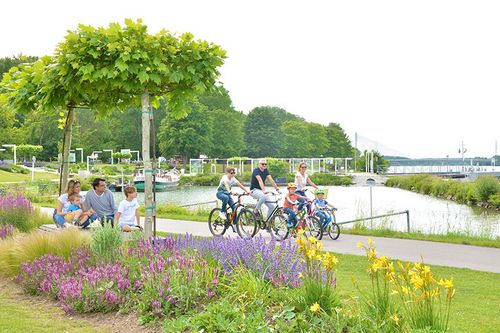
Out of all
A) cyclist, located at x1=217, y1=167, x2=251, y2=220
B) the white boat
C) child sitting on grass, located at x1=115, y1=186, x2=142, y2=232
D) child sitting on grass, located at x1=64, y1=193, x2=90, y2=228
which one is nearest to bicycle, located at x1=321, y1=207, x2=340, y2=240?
cyclist, located at x1=217, y1=167, x2=251, y2=220

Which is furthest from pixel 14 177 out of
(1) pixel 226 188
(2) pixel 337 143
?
(2) pixel 337 143

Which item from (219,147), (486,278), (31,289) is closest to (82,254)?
(31,289)

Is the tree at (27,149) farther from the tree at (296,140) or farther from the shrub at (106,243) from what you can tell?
the shrub at (106,243)

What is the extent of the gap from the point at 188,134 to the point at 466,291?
256 ft

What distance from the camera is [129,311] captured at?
610 cm

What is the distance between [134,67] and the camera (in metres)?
8.50

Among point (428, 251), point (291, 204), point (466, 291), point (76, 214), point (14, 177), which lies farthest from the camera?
point (14, 177)

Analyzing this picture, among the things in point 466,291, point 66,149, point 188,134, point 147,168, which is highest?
point 188,134

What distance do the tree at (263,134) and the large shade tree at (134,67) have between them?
97.0 metres

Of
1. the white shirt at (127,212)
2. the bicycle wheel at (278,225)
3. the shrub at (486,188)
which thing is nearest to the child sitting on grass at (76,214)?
the white shirt at (127,212)

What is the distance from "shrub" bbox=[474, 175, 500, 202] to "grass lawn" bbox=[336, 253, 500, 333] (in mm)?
30122

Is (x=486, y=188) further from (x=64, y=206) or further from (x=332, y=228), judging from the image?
(x=64, y=206)

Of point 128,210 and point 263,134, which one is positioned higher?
point 263,134

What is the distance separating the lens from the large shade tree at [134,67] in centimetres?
850
